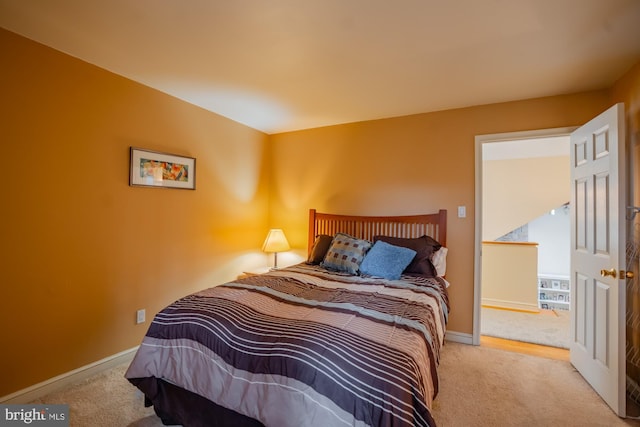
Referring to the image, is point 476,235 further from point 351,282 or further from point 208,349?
point 208,349

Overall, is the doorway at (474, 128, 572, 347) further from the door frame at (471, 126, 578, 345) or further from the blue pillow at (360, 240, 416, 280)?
the blue pillow at (360, 240, 416, 280)

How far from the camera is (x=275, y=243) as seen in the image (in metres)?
3.67

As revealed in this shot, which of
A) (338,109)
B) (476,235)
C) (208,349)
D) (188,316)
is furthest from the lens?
(338,109)

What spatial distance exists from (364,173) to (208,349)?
261 centimetres

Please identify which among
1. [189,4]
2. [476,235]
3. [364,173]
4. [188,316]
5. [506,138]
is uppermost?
[189,4]

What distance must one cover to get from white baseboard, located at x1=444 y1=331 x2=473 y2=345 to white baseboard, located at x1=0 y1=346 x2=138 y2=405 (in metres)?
3.07

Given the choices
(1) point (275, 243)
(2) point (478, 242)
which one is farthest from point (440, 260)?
(1) point (275, 243)

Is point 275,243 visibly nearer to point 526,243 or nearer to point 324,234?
point 324,234

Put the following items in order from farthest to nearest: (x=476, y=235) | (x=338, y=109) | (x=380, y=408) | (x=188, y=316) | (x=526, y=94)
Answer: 1. (x=338, y=109)
2. (x=476, y=235)
3. (x=526, y=94)
4. (x=188, y=316)
5. (x=380, y=408)

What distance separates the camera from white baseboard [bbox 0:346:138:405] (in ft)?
6.20

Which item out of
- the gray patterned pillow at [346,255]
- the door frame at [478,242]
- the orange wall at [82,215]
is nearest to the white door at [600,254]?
the door frame at [478,242]

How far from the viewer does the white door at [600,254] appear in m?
1.84

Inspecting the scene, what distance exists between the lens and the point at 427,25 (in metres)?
1.72

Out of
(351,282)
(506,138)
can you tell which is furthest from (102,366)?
(506,138)
